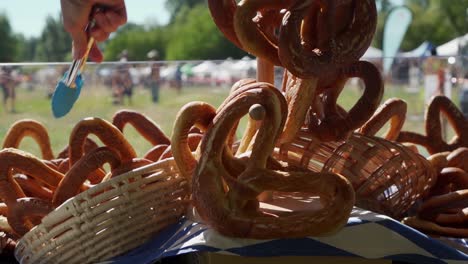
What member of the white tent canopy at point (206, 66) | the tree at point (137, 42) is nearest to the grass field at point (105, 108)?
the white tent canopy at point (206, 66)

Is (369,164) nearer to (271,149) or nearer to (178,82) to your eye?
(271,149)

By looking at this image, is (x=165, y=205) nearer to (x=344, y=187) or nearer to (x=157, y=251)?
(x=157, y=251)

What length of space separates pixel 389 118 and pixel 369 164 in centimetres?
32

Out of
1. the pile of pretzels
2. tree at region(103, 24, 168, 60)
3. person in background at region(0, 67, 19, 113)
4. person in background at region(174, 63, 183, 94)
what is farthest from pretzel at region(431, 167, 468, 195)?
tree at region(103, 24, 168, 60)

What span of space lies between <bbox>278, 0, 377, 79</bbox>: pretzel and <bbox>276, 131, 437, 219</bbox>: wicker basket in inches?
7.7

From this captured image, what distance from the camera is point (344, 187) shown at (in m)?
1.41

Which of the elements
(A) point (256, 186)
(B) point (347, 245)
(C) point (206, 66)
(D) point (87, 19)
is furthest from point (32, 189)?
(C) point (206, 66)

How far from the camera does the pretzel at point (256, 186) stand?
139 cm

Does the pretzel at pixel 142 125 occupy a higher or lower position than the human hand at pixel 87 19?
lower

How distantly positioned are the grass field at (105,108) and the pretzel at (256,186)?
1035mm

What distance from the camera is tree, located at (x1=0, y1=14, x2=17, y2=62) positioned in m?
30.1

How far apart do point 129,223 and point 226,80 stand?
5802 mm

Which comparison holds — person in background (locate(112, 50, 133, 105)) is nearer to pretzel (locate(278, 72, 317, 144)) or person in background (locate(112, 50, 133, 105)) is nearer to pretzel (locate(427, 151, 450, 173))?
pretzel (locate(427, 151, 450, 173))

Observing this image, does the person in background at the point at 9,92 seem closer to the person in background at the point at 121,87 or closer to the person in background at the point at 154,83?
the person in background at the point at 121,87
